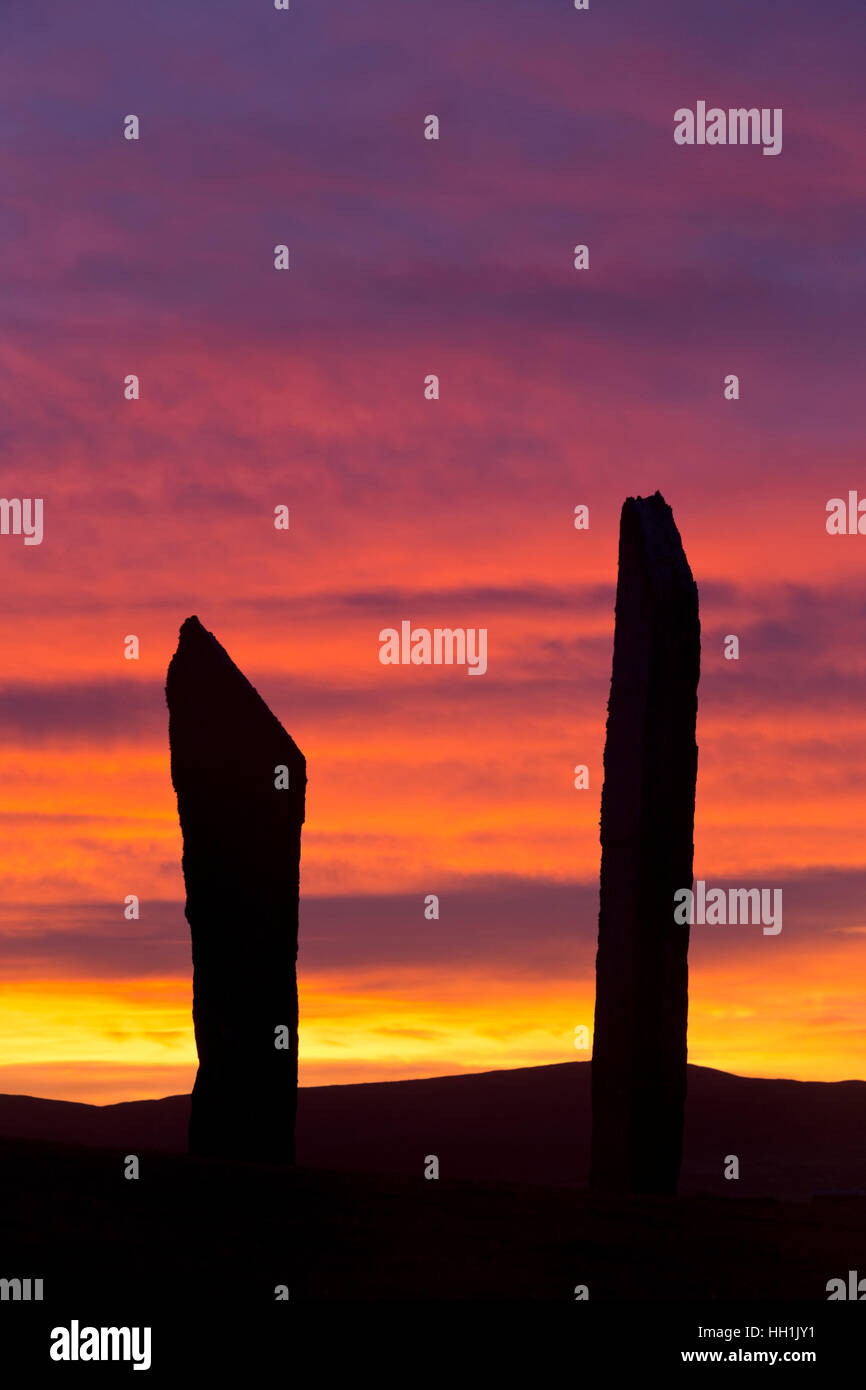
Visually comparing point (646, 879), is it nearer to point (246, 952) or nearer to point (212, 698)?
point (246, 952)

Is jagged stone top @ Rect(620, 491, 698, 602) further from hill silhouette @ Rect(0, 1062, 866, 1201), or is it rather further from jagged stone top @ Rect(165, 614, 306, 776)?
hill silhouette @ Rect(0, 1062, 866, 1201)

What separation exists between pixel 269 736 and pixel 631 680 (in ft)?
7.81

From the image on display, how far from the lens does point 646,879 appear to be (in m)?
10.9

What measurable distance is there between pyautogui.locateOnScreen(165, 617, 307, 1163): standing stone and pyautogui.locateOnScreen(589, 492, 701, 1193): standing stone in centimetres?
199

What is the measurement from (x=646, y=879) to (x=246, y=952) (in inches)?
102

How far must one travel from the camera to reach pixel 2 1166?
8.25 metres

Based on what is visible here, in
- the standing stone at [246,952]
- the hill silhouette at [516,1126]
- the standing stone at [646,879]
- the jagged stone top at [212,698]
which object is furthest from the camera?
the hill silhouette at [516,1126]

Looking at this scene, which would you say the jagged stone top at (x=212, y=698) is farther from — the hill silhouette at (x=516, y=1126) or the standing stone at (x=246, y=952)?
the hill silhouette at (x=516, y=1126)

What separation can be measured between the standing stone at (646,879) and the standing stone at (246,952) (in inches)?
78.4

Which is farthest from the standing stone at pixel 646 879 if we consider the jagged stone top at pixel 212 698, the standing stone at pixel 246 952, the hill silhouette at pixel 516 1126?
the hill silhouette at pixel 516 1126

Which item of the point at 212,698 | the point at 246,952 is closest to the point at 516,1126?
the point at 246,952

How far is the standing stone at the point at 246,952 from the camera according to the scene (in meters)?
11.3

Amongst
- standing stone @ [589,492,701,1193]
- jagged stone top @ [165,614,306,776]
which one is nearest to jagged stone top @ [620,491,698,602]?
standing stone @ [589,492,701,1193]
